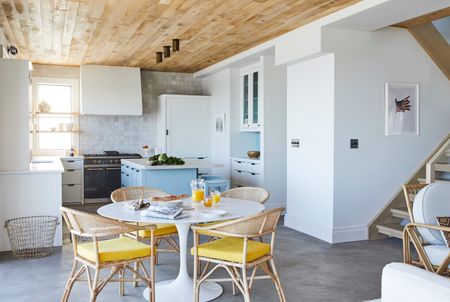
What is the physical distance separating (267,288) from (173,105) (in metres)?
5.55

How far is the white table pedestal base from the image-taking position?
339cm

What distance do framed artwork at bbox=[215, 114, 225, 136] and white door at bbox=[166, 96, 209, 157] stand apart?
38cm

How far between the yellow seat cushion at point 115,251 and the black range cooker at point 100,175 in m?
5.14

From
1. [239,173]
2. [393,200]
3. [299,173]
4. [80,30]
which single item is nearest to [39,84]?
[80,30]

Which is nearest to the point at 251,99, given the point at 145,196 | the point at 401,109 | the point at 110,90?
the point at 401,109

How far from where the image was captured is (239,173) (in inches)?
302

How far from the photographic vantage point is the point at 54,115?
8.51 meters

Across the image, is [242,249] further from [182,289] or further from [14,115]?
[14,115]

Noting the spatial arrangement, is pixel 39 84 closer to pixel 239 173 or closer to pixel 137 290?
pixel 239 173

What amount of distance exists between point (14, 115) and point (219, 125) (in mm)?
4195

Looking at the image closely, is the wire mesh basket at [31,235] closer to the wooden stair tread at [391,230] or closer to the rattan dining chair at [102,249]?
the rattan dining chair at [102,249]

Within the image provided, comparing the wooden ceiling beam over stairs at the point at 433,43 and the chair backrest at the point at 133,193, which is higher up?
the wooden ceiling beam over stairs at the point at 433,43

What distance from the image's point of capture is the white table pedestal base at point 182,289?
339 centimetres

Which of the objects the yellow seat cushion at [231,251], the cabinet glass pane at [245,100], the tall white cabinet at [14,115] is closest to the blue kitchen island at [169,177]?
the tall white cabinet at [14,115]
